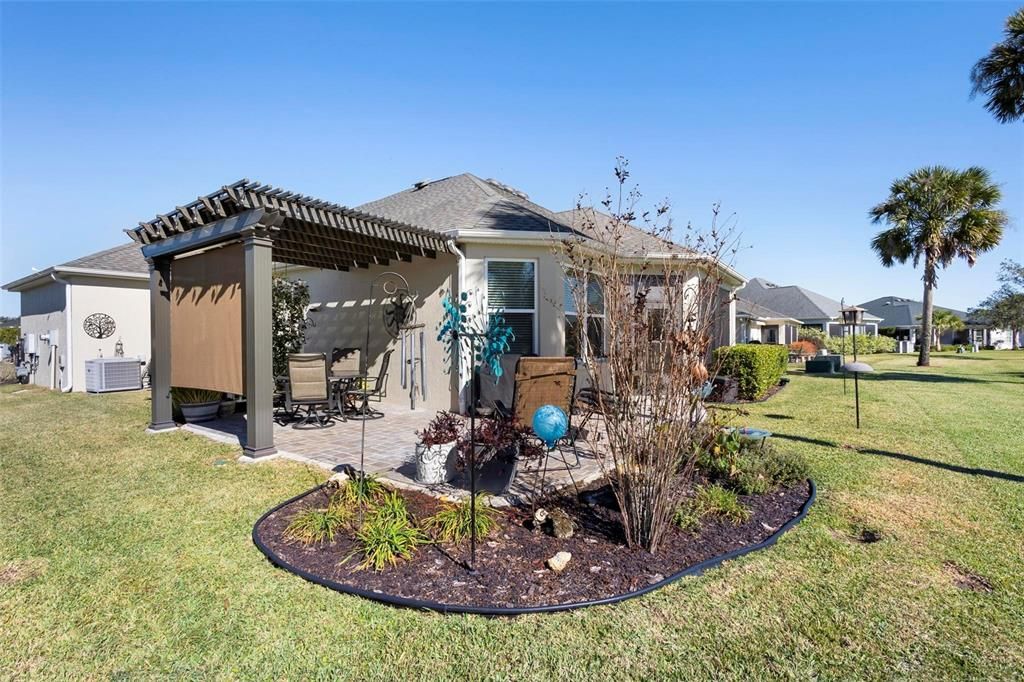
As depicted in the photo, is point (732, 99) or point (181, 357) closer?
point (181, 357)

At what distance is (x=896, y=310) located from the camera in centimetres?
4806

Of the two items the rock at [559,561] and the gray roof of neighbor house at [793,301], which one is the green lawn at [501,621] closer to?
the rock at [559,561]

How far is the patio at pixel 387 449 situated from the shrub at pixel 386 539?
0.84m

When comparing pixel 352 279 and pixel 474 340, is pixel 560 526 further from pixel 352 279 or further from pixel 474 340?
pixel 352 279

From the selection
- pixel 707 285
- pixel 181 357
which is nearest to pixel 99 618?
pixel 707 285

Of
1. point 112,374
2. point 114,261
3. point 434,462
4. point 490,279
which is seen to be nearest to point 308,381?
point 490,279

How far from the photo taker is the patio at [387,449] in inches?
185

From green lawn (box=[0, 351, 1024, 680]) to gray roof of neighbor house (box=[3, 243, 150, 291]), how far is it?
10.7 metres

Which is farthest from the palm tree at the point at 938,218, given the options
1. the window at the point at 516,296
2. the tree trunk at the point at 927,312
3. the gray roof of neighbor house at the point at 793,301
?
the window at the point at 516,296

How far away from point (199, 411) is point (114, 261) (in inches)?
372

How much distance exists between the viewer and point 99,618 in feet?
8.61

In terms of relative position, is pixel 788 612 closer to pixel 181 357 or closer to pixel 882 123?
pixel 181 357

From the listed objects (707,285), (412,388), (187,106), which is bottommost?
(412,388)

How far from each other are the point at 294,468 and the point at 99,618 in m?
2.69
